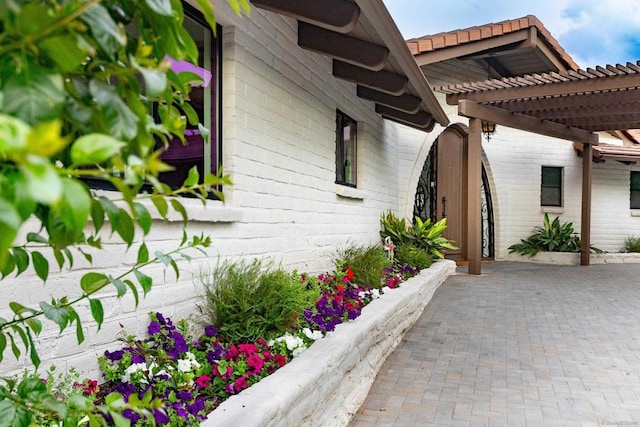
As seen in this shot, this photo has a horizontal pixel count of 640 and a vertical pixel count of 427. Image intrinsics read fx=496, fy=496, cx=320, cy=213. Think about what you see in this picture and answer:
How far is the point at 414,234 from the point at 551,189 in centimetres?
567

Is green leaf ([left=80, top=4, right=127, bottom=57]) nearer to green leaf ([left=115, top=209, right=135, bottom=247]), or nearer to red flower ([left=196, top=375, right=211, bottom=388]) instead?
green leaf ([left=115, top=209, right=135, bottom=247])

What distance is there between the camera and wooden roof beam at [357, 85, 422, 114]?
654 centimetres

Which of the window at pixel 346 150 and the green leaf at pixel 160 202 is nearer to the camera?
the green leaf at pixel 160 202

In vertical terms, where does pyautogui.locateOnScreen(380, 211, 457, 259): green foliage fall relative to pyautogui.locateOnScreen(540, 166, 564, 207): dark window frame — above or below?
below

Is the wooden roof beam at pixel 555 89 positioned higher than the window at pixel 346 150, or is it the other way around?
the wooden roof beam at pixel 555 89

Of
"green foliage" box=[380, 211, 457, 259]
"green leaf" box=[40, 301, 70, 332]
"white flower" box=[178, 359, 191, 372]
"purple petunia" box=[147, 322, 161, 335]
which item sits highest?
"green leaf" box=[40, 301, 70, 332]

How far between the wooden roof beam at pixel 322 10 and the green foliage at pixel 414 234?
14.9ft

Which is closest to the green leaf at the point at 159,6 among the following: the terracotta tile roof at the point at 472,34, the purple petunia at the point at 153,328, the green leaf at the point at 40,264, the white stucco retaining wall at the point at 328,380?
the green leaf at the point at 40,264

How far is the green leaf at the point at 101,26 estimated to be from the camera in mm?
587

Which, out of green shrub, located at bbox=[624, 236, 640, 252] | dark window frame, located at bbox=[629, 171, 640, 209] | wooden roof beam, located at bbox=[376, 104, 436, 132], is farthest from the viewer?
dark window frame, located at bbox=[629, 171, 640, 209]

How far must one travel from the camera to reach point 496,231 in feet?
39.1

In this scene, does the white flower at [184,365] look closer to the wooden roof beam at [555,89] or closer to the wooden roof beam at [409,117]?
the wooden roof beam at [409,117]

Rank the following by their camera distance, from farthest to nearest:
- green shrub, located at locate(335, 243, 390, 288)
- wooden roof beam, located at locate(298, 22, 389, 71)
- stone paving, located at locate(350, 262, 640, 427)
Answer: green shrub, located at locate(335, 243, 390, 288)
wooden roof beam, located at locate(298, 22, 389, 71)
stone paving, located at locate(350, 262, 640, 427)

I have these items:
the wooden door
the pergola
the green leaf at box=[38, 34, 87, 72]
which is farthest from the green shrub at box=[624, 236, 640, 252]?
the green leaf at box=[38, 34, 87, 72]
